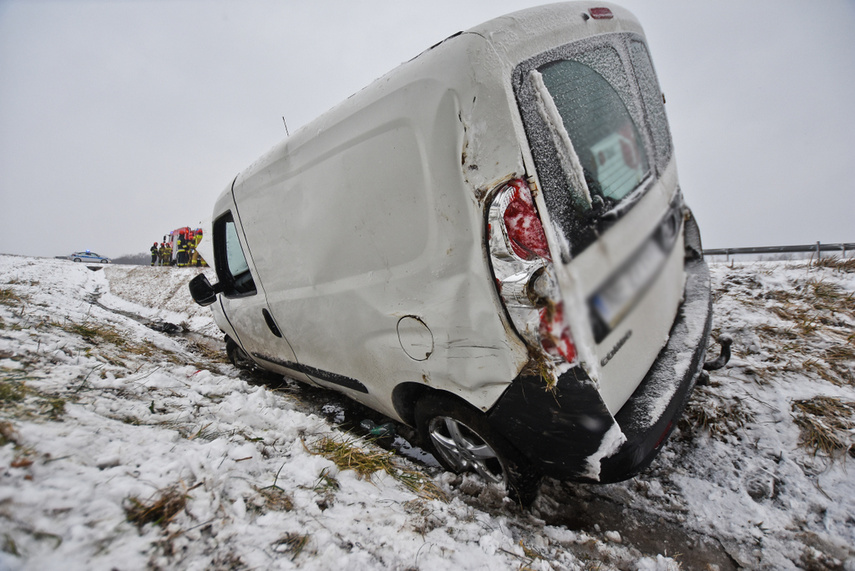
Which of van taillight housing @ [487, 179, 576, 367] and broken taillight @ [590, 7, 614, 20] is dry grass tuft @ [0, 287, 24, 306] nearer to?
van taillight housing @ [487, 179, 576, 367]

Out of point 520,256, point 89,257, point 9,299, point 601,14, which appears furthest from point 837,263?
point 89,257

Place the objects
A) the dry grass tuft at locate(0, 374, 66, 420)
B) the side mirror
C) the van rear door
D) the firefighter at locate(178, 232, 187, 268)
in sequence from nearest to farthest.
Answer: the van rear door → the dry grass tuft at locate(0, 374, 66, 420) → the side mirror → the firefighter at locate(178, 232, 187, 268)

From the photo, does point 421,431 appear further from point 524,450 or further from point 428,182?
point 428,182

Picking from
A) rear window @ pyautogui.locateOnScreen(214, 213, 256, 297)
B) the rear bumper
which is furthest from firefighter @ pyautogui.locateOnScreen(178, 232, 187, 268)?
the rear bumper

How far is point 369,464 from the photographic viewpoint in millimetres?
1936

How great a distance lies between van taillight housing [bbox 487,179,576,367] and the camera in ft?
3.94

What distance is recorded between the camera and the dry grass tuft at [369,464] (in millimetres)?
1852

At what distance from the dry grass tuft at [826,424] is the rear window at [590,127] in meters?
1.88

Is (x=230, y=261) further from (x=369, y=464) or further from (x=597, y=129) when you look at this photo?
(x=597, y=129)

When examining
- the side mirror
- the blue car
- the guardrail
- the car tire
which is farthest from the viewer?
the blue car

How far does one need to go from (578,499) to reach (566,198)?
1.84 meters

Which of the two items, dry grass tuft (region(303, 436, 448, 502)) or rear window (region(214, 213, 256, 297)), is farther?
rear window (region(214, 213, 256, 297))

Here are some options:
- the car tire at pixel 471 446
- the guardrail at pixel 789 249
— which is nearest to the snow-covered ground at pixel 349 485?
the car tire at pixel 471 446

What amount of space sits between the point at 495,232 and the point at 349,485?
4.39 feet
